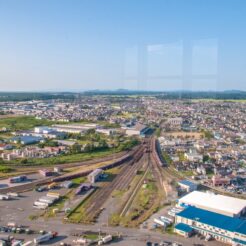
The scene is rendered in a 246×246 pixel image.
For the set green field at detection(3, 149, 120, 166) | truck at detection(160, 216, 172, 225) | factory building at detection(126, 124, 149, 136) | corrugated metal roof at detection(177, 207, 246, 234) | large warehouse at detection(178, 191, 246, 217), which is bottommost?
truck at detection(160, 216, 172, 225)

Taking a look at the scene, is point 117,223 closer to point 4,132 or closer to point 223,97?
point 4,132

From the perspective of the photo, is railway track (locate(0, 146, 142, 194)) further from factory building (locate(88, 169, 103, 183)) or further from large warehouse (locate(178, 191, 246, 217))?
large warehouse (locate(178, 191, 246, 217))

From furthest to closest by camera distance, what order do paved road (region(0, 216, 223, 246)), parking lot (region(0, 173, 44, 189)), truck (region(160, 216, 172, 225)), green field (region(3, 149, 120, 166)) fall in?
green field (region(3, 149, 120, 166)) < parking lot (region(0, 173, 44, 189)) < truck (region(160, 216, 172, 225)) < paved road (region(0, 216, 223, 246))

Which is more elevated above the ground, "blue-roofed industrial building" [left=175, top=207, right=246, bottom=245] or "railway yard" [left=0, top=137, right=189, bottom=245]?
"blue-roofed industrial building" [left=175, top=207, right=246, bottom=245]

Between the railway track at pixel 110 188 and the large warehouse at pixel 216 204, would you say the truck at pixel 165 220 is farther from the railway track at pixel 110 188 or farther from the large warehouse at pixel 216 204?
the railway track at pixel 110 188

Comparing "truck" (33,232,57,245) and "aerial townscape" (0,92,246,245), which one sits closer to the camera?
"truck" (33,232,57,245)

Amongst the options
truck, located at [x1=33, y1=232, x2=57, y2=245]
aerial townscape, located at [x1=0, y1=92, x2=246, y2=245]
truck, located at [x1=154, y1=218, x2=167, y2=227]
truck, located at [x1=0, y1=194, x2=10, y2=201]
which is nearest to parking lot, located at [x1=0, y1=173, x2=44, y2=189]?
aerial townscape, located at [x1=0, y1=92, x2=246, y2=245]

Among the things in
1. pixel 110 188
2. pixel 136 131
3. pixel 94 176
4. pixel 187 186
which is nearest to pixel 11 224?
pixel 110 188

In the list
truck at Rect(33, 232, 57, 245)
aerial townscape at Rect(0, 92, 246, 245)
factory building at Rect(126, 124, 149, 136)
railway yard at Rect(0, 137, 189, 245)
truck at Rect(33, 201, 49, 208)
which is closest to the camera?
truck at Rect(33, 232, 57, 245)
